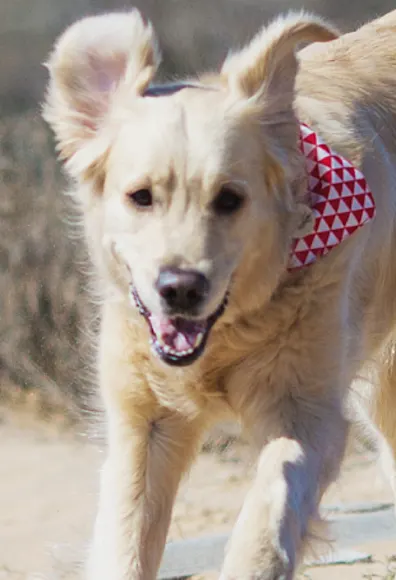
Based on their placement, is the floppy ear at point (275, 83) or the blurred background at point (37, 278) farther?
the blurred background at point (37, 278)

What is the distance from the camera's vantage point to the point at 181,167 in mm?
3715

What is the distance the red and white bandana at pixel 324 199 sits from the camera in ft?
13.3

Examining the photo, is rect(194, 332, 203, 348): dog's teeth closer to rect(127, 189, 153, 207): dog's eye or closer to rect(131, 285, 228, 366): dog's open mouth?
rect(131, 285, 228, 366): dog's open mouth

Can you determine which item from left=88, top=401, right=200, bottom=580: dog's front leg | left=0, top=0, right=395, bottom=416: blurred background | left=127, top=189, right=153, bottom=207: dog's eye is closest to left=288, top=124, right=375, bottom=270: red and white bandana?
left=127, top=189, right=153, bottom=207: dog's eye

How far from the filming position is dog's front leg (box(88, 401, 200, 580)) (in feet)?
13.3

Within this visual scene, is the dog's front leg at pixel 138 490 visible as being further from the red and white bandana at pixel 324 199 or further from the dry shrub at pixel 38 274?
the dry shrub at pixel 38 274

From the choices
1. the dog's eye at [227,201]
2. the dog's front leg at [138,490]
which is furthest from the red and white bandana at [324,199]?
the dog's front leg at [138,490]

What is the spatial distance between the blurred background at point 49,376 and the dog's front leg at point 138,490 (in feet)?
3.54

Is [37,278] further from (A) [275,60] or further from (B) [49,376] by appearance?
(A) [275,60]

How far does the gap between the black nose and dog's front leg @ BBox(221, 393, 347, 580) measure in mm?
552

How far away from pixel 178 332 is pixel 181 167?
0.53 m

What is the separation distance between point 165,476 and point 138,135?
121 centimetres

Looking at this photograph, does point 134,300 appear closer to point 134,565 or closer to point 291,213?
point 291,213

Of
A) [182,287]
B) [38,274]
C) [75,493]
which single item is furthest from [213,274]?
[38,274]
